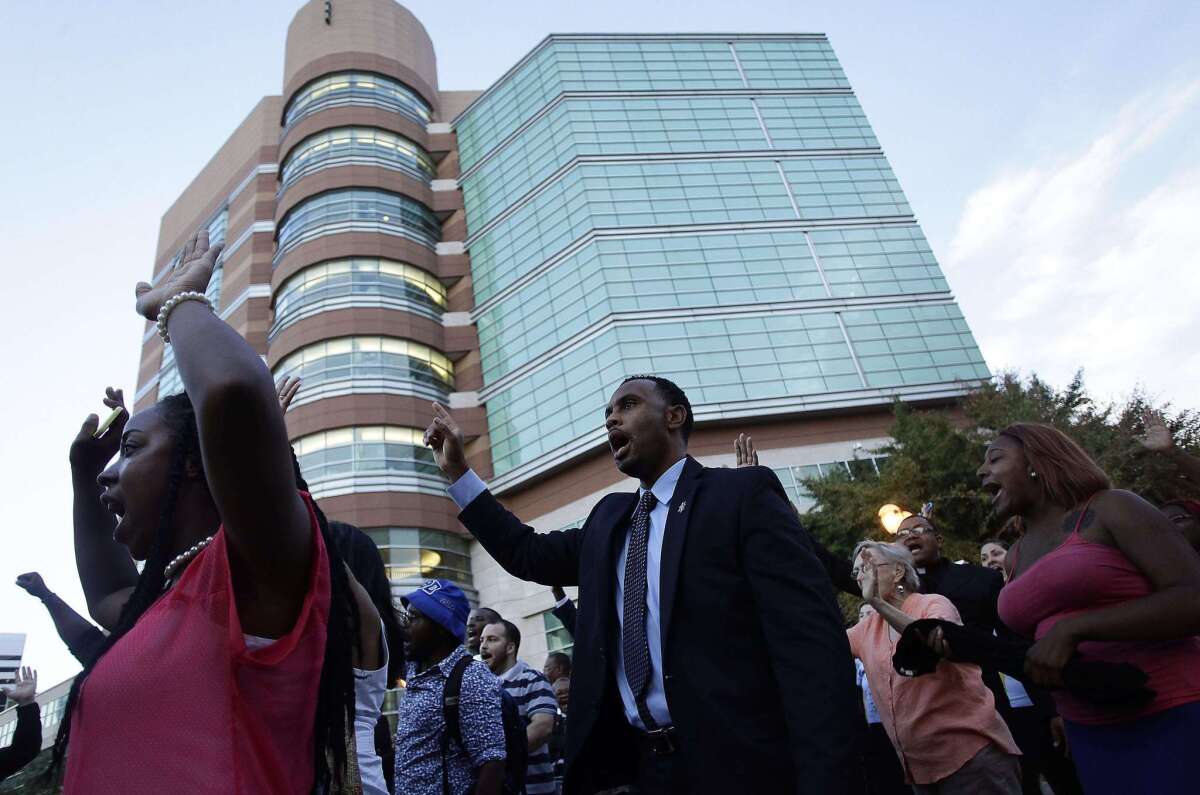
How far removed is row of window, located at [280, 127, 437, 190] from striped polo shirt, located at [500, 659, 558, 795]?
32592 millimetres

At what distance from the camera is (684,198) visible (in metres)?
31.1

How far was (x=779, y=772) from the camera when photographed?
210 cm

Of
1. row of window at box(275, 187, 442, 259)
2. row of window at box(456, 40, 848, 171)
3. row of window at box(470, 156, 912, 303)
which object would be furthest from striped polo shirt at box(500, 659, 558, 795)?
row of window at box(456, 40, 848, 171)

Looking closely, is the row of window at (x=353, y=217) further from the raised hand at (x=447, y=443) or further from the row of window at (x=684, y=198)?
the raised hand at (x=447, y=443)

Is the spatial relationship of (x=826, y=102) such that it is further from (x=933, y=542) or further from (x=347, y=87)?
(x=933, y=542)

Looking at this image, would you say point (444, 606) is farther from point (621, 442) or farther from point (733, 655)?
point (733, 655)

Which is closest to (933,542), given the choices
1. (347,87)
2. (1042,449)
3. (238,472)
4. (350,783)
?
(1042,449)

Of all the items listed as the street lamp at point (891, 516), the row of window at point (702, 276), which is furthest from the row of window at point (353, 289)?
the street lamp at point (891, 516)

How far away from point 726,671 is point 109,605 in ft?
6.24

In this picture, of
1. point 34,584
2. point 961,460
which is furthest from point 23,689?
point 961,460

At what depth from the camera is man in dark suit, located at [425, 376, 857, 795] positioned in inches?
82.5

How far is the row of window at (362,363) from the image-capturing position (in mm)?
29266

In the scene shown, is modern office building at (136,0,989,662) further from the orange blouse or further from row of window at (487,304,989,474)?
the orange blouse

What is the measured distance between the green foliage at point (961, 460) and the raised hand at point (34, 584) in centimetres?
1807
